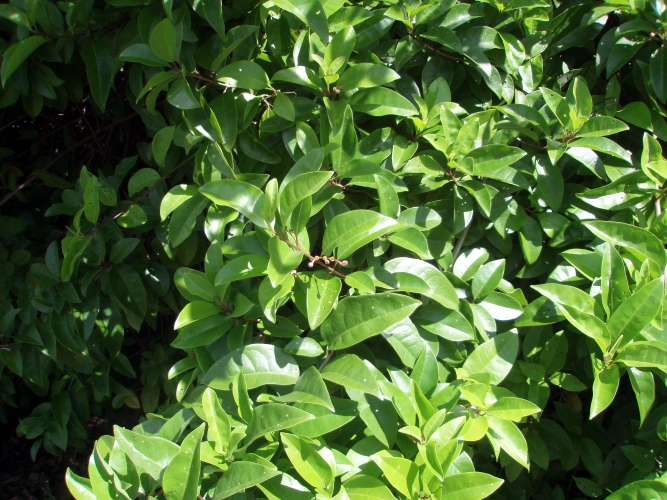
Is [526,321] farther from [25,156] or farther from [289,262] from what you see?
[25,156]

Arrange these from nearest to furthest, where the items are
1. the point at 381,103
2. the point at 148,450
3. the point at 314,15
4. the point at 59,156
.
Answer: the point at 148,450 → the point at 314,15 → the point at 381,103 → the point at 59,156

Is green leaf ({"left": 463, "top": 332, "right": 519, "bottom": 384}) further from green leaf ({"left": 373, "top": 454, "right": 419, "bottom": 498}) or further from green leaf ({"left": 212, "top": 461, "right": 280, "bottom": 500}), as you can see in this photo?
green leaf ({"left": 212, "top": 461, "right": 280, "bottom": 500})

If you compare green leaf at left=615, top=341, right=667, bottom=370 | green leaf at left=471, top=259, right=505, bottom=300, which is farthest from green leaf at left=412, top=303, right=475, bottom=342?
green leaf at left=615, top=341, right=667, bottom=370

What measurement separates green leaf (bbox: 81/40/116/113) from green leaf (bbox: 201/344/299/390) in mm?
915

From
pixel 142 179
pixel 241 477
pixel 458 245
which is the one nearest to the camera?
pixel 241 477

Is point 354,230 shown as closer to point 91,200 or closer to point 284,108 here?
point 284,108

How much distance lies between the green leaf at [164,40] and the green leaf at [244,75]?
0.13 metres

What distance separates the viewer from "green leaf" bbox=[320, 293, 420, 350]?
3.54 ft

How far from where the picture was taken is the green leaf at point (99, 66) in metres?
1.56

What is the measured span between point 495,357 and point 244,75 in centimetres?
96

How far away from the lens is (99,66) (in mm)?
1565

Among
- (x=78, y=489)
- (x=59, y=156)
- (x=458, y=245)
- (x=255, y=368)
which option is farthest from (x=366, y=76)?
(x=59, y=156)

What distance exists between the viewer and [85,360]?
6.47 ft

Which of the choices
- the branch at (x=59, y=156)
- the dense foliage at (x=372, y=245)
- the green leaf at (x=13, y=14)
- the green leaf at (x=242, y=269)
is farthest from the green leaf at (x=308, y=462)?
the branch at (x=59, y=156)
